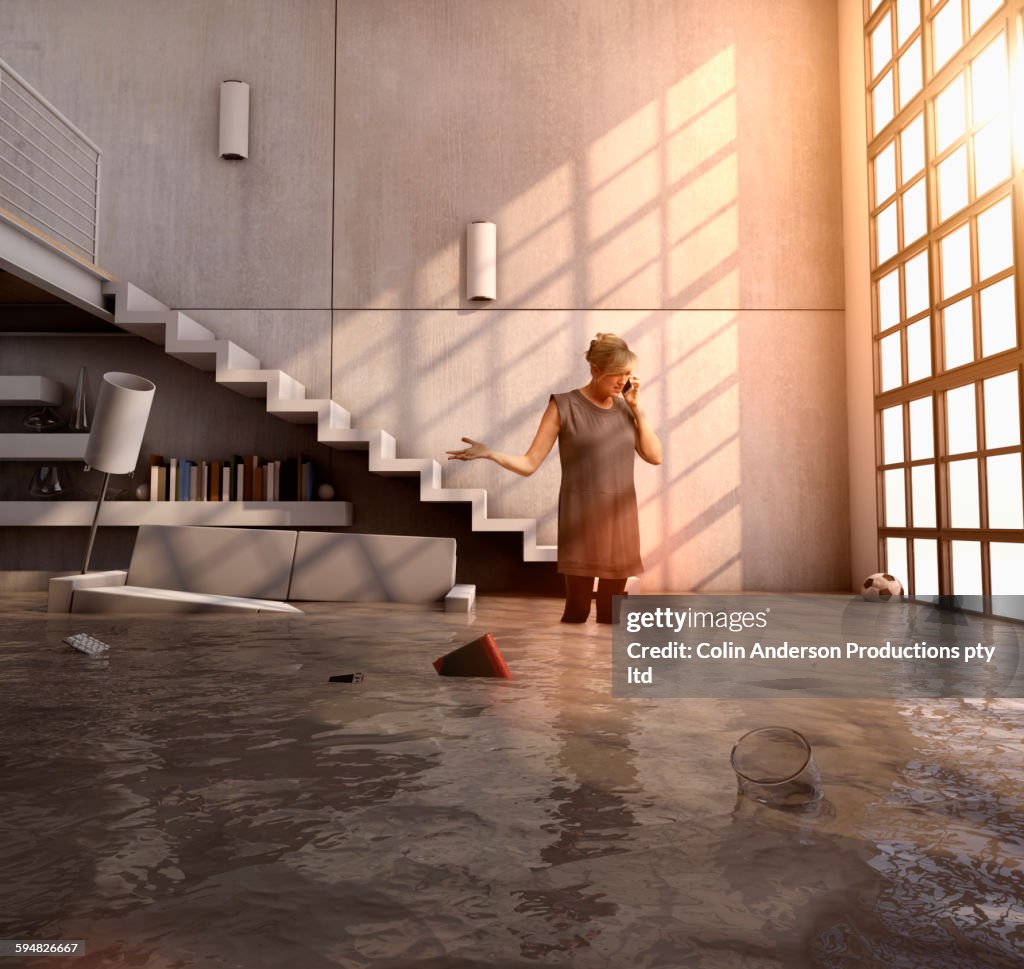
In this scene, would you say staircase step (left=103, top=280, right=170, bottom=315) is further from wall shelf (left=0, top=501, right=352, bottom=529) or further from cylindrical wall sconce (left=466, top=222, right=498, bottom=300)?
cylindrical wall sconce (left=466, top=222, right=498, bottom=300)

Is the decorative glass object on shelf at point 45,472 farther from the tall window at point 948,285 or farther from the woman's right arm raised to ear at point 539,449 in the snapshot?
the tall window at point 948,285

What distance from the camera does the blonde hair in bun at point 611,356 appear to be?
4215 millimetres

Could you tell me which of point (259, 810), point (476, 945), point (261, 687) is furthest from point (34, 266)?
point (476, 945)

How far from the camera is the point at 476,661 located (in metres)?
2.95

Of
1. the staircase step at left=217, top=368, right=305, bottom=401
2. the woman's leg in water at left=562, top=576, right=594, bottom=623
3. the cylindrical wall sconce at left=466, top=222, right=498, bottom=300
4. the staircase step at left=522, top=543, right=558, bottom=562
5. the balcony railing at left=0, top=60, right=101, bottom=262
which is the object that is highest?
the balcony railing at left=0, top=60, right=101, bottom=262

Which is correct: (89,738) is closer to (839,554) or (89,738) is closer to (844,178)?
(839,554)

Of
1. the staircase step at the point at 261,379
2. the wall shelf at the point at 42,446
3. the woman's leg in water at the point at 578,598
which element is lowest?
the woman's leg in water at the point at 578,598

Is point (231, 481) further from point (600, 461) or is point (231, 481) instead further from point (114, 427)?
point (600, 461)

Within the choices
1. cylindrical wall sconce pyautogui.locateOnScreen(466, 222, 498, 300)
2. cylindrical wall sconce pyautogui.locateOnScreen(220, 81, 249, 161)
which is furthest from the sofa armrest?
cylindrical wall sconce pyautogui.locateOnScreen(220, 81, 249, 161)

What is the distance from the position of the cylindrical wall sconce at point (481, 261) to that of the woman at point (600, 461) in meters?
3.17

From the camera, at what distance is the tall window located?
16.6ft

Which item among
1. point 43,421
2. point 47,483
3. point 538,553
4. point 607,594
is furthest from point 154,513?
point 607,594

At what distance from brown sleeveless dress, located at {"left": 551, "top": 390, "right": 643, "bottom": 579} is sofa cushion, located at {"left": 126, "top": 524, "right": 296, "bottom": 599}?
2320 mm

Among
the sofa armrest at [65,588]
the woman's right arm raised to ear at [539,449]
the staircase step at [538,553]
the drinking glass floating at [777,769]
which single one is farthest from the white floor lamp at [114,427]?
the drinking glass floating at [777,769]
